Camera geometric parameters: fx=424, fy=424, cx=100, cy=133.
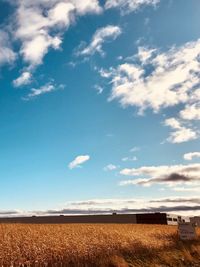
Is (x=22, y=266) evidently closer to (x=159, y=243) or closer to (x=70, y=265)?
(x=70, y=265)

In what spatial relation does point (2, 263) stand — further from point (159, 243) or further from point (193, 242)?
point (193, 242)

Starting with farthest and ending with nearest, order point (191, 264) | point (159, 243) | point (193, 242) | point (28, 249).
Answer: point (193, 242), point (159, 243), point (191, 264), point (28, 249)

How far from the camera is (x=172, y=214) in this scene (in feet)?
399

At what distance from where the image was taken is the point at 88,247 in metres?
23.9

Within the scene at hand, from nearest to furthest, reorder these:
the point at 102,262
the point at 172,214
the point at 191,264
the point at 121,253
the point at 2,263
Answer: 1. the point at 2,263
2. the point at 102,262
3. the point at 121,253
4. the point at 191,264
5. the point at 172,214

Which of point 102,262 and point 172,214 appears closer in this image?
point 102,262

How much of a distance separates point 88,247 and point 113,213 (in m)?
99.2

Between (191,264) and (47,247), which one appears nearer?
(47,247)

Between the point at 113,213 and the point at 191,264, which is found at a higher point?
the point at 113,213

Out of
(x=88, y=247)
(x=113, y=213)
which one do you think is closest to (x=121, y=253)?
(x=88, y=247)

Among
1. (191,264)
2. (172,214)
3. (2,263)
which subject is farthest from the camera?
(172,214)

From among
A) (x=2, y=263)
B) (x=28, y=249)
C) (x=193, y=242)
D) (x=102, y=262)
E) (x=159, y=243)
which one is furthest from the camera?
(x=193, y=242)

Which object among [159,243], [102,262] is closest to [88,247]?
[102,262]

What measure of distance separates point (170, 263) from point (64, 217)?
327 feet
